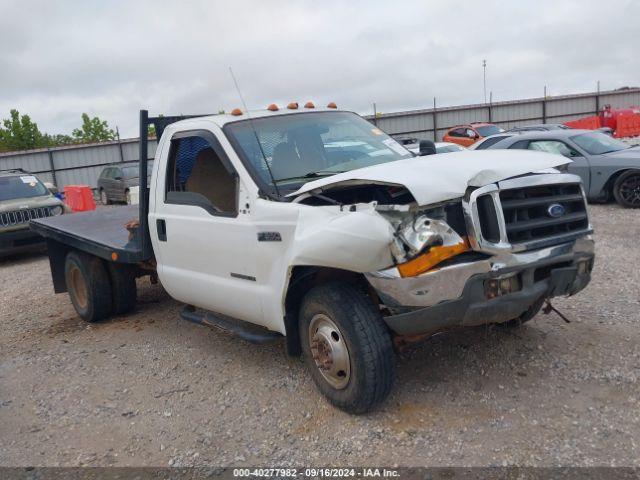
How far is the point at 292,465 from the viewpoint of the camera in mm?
3398

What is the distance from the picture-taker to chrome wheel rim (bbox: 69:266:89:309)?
261 inches

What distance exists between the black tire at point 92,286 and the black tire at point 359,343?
3.42 meters

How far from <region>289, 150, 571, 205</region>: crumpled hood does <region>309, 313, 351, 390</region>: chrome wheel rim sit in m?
0.88

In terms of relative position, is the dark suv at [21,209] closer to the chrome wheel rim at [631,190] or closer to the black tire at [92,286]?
the black tire at [92,286]

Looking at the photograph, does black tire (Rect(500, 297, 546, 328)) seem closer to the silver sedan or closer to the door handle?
the door handle

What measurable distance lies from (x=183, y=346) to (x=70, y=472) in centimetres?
201

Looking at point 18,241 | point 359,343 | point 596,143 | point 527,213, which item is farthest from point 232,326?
point 596,143

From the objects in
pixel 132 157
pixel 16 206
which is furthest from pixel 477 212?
pixel 132 157

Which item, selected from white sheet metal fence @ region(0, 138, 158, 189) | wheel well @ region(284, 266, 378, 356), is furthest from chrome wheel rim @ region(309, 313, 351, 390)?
white sheet metal fence @ region(0, 138, 158, 189)

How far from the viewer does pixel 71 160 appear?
27328 millimetres

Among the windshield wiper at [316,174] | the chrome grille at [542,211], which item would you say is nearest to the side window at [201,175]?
the windshield wiper at [316,174]

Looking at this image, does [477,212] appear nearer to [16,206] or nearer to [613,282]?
[613,282]

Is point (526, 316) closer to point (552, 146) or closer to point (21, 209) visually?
point (552, 146)

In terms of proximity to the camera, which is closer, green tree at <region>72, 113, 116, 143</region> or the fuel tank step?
the fuel tank step
